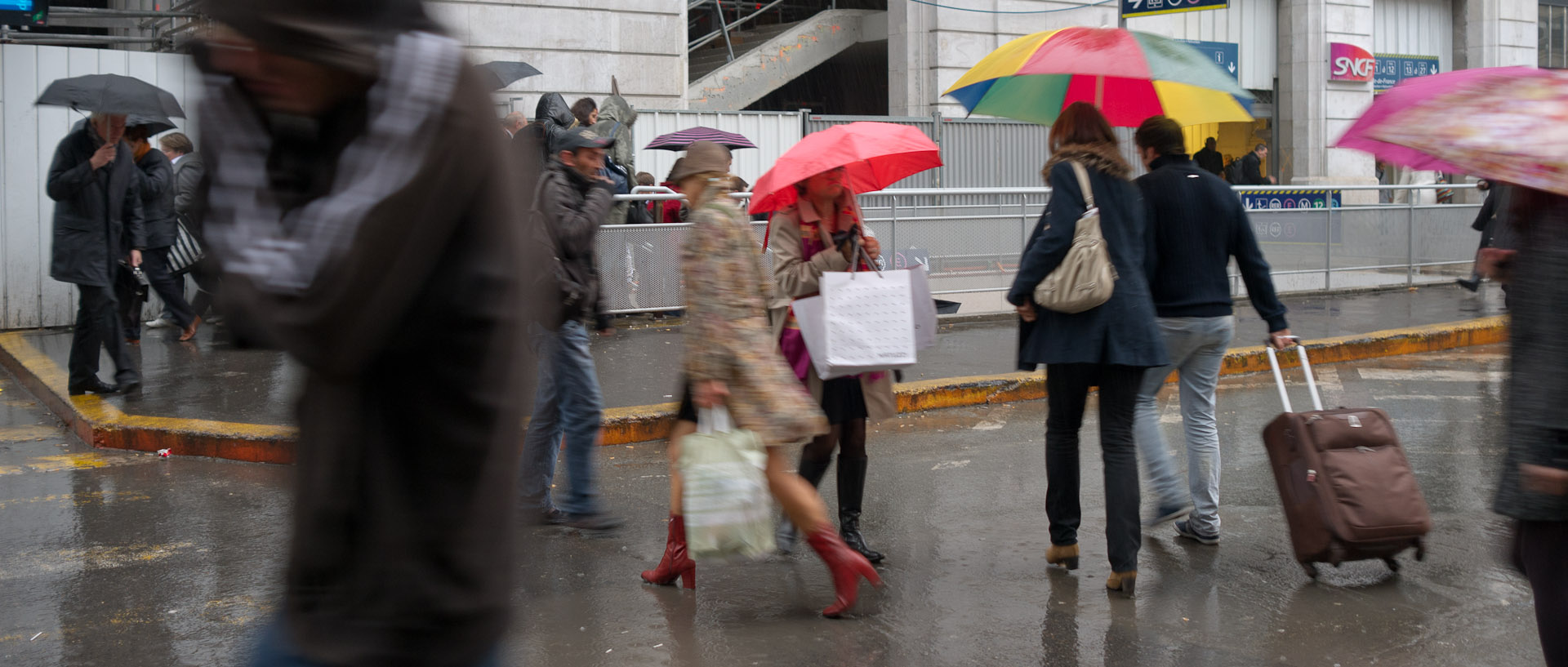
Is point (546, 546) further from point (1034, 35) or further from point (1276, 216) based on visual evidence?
point (1276, 216)

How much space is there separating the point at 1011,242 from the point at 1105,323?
8.60m

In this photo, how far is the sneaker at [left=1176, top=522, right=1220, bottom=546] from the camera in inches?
223

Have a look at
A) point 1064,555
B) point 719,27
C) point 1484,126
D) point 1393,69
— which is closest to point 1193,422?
point 1064,555

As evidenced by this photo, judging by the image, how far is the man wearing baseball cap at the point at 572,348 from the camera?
5.72m

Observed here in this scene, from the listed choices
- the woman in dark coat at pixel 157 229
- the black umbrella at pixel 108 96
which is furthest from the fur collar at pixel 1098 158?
the woman in dark coat at pixel 157 229

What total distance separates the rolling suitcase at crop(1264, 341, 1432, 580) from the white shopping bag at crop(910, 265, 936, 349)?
54.1 inches

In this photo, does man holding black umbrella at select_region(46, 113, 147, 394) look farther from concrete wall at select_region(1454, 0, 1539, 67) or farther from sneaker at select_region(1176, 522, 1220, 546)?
concrete wall at select_region(1454, 0, 1539, 67)

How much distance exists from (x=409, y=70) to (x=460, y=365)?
354mm

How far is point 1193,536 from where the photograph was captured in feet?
18.7

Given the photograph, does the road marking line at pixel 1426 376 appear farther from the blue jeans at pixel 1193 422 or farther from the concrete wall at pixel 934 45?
the concrete wall at pixel 934 45

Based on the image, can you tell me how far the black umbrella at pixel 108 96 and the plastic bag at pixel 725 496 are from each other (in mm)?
6608

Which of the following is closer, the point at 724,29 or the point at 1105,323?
the point at 1105,323

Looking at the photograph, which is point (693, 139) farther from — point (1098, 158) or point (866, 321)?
point (1098, 158)

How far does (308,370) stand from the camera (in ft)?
5.28
